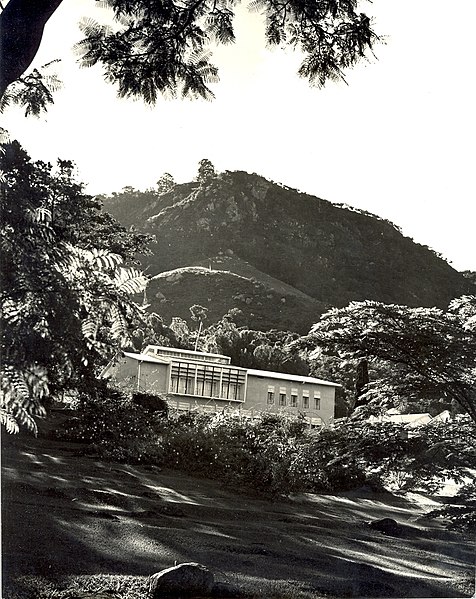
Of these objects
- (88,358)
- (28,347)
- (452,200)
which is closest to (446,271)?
(452,200)

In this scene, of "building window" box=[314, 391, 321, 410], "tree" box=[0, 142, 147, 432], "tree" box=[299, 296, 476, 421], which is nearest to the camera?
"tree" box=[0, 142, 147, 432]

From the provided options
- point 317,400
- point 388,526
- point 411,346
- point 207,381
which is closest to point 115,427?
point 207,381

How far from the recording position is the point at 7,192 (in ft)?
9.16

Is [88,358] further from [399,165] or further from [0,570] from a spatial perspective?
[399,165]

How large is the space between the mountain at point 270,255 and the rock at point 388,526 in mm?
909

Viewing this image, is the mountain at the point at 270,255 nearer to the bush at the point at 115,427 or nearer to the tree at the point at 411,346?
the tree at the point at 411,346

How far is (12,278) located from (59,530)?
945 mm

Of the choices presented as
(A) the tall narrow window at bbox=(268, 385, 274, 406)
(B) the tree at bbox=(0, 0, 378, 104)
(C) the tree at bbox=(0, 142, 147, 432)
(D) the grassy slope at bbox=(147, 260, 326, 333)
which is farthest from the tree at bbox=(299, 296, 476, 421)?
(B) the tree at bbox=(0, 0, 378, 104)

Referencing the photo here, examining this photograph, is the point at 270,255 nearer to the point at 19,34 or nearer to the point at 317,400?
the point at 317,400

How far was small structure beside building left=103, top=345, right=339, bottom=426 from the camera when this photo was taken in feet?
9.68

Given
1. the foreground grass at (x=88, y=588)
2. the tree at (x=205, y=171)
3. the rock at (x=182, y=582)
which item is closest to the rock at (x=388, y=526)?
the foreground grass at (x=88, y=588)

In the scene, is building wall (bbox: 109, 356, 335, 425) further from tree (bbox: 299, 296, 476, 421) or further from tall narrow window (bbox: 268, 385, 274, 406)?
tree (bbox: 299, 296, 476, 421)

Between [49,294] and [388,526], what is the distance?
1771mm

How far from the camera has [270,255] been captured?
3.29 metres
